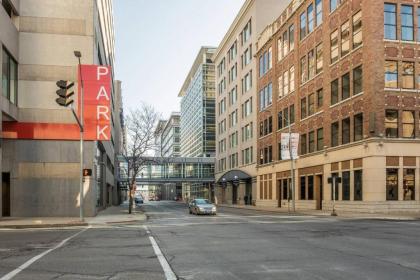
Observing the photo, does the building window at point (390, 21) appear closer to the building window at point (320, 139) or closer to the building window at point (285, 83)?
the building window at point (320, 139)

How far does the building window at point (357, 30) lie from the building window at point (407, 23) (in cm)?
305

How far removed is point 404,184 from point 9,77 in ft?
92.4

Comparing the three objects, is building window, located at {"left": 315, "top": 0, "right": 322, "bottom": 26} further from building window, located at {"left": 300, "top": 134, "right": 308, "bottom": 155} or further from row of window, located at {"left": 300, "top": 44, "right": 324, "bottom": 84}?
building window, located at {"left": 300, "top": 134, "right": 308, "bottom": 155}

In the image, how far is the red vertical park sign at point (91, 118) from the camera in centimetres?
3194

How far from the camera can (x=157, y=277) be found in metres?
9.10

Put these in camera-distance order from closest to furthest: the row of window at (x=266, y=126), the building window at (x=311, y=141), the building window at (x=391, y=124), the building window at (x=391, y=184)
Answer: the building window at (x=391, y=184) → the building window at (x=391, y=124) → the building window at (x=311, y=141) → the row of window at (x=266, y=126)

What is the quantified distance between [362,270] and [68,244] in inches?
364

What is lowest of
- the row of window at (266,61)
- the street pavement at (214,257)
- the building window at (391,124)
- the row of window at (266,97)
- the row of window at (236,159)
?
the street pavement at (214,257)

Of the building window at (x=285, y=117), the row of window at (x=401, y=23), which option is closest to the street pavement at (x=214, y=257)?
the row of window at (x=401, y=23)

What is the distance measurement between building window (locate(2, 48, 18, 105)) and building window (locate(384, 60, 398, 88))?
2576cm

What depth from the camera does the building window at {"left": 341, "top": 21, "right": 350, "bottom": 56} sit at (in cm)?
4159

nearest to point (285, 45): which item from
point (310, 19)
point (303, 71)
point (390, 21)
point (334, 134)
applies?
point (303, 71)

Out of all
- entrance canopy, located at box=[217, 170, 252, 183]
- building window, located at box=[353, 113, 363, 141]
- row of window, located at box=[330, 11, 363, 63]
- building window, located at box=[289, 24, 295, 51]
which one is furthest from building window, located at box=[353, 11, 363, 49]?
entrance canopy, located at box=[217, 170, 252, 183]

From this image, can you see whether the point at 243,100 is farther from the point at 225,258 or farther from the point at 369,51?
the point at 225,258
